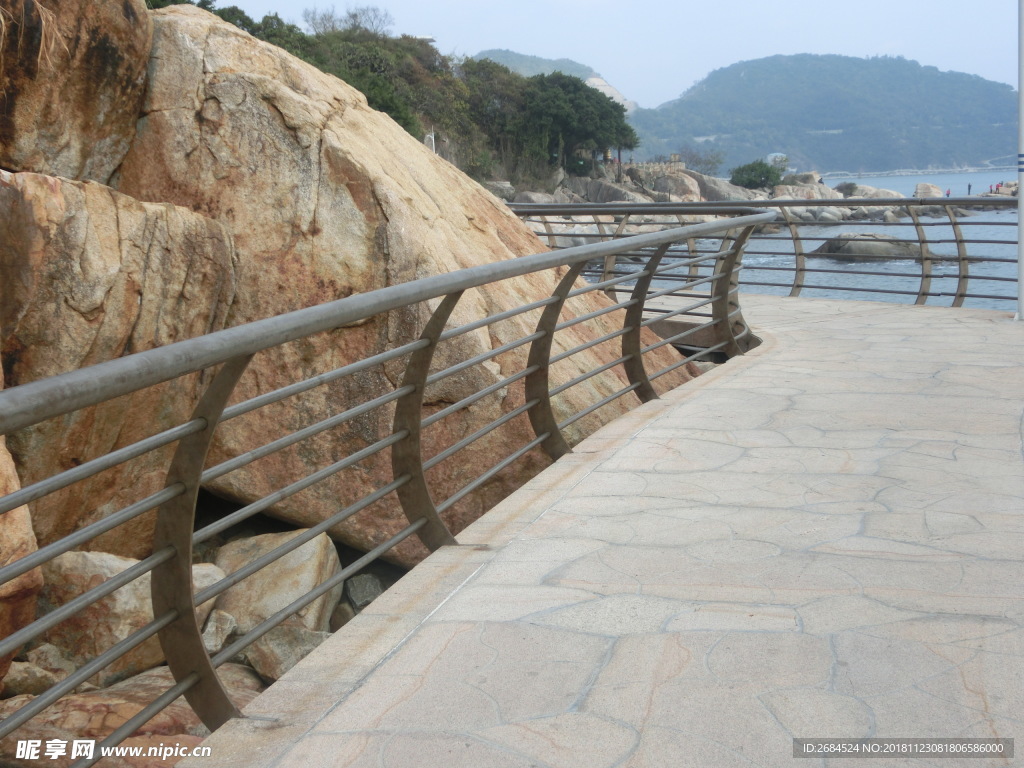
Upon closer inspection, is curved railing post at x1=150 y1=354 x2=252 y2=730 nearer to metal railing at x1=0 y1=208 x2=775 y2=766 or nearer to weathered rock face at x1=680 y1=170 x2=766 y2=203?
metal railing at x1=0 y1=208 x2=775 y2=766

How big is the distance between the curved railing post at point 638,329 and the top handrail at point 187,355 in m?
2.06

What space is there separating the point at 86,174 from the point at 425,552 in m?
2.95

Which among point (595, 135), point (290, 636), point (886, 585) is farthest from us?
point (595, 135)

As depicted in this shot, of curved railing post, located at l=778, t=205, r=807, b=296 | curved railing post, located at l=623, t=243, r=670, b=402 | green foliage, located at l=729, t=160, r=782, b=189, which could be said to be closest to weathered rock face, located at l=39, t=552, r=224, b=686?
curved railing post, located at l=623, t=243, r=670, b=402

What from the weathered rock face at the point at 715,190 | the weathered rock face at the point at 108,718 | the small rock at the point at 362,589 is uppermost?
the weathered rock face at the point at 715,190

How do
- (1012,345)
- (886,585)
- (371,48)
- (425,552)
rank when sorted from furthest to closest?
(371,48)
(1012,345)
(425,552)
(886,585)

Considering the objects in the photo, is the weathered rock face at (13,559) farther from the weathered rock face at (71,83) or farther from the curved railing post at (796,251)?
the curved railing post at (796,251)

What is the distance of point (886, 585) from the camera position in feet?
9.95

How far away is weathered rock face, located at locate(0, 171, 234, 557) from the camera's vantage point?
15.7 ft

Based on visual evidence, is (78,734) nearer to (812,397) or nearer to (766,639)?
(766,639)

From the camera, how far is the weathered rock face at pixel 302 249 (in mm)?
5730

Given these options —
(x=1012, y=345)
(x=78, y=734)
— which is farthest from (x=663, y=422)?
(x=1012, y=345)

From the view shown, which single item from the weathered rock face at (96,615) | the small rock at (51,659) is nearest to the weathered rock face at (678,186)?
the weathered rock face at (96,615)

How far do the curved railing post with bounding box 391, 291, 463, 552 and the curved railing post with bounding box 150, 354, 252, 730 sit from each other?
1.01 metres
